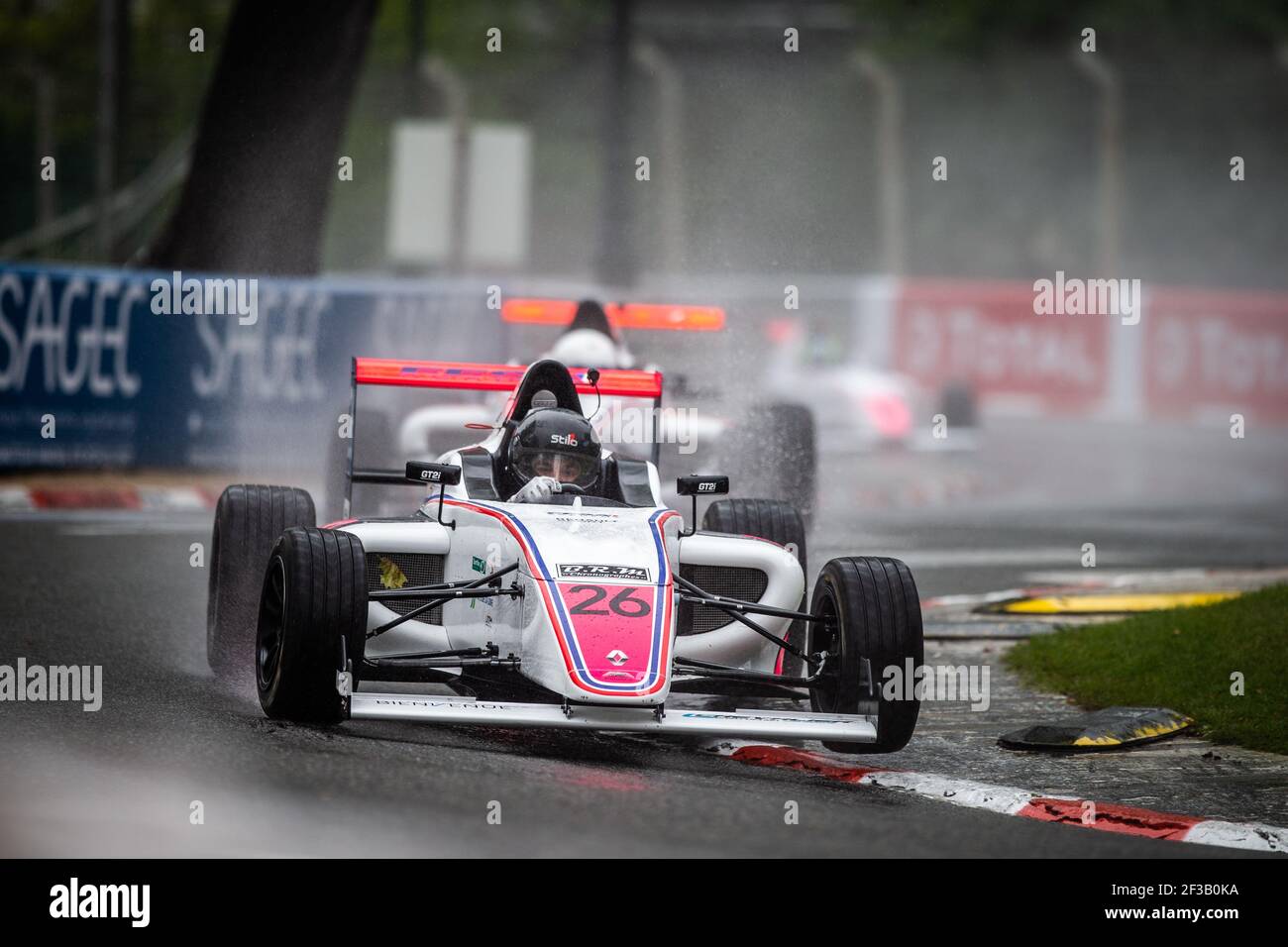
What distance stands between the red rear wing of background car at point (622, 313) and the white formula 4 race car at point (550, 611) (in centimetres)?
498

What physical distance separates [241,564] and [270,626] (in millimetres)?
1103

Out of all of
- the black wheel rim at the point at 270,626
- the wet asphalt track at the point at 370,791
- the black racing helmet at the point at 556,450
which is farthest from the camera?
the black racing helmet at the point at 556,450

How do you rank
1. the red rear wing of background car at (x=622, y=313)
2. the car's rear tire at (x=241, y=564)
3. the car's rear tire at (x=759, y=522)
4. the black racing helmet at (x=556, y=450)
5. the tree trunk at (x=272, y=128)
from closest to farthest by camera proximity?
1. the black racing helmet at (x=556, y=450)
2. the car's rear tire at (x=241, y=564)
3. the car's rear tire at (x=759, y=522)
4. the red rear wing of background car at (x=622, y=313)
5. the tree trunk at (x=272, y=128)

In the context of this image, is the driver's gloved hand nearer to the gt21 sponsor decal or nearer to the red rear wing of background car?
the gt21 sponsor decal

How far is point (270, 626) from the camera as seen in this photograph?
7426 mm

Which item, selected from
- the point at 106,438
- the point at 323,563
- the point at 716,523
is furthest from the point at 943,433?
the point at 323,563

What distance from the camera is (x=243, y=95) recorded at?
18453 mm

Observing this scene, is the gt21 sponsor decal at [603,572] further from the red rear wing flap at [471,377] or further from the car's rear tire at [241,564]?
the red rear wing flap at [471,377]

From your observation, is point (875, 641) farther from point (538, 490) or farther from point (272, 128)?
point (272, 128)

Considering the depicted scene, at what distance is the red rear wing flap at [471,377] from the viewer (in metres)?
9.43

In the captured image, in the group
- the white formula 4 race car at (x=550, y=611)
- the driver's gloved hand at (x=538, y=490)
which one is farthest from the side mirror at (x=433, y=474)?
the driver's gloved hand at (x=538, y=490)

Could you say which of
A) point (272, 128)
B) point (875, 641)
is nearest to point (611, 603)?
point (875, 641)

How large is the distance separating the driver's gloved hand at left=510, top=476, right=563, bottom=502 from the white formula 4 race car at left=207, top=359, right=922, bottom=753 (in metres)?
0.07
